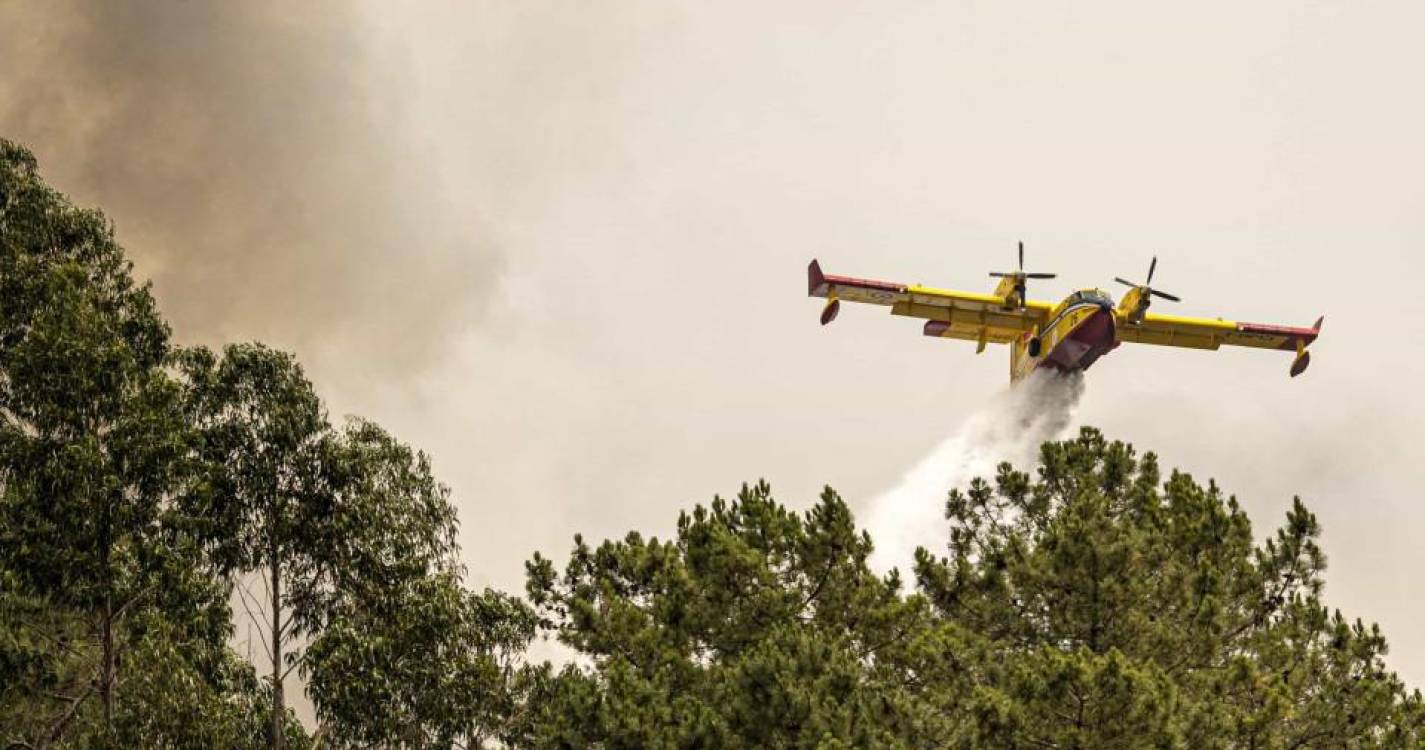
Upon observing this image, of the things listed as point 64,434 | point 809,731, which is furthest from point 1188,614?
point 64,434

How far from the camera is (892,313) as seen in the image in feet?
158

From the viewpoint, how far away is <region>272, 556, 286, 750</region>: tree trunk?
28000 millimetres

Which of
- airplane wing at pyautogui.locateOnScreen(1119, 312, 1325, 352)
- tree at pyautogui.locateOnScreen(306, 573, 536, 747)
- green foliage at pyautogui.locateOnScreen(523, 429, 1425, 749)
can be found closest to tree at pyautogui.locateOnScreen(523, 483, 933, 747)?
green foliage at pyautogui.locateOnScreen(523, 429, 1425, 749)

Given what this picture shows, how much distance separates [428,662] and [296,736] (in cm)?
274

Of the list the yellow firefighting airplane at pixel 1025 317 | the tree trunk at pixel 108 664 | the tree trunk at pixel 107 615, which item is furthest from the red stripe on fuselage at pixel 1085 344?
the tree trunk at pixel 108 664

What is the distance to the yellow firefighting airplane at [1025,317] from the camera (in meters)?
44.8

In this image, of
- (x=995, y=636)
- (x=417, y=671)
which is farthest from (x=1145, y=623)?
(x=417, y=671)

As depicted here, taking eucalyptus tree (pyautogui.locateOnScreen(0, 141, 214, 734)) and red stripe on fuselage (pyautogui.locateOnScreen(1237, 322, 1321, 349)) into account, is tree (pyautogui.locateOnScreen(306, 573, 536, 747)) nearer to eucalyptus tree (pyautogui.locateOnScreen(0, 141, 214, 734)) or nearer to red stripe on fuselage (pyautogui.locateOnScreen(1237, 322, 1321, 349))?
eucalyptus tree (pyautogui.locateOnScreen(0, 141, 214, 734))

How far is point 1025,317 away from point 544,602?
26294 millimetres

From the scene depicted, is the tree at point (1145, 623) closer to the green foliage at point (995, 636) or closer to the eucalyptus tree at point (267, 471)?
the green foliage at point (995, 636)

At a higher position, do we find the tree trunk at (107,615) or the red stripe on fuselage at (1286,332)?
the red stripe on fuselage at (1286,332)

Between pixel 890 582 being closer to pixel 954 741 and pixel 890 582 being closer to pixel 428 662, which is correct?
pixel 954 741

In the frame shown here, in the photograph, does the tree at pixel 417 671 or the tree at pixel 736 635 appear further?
the tree at pixel 417 671

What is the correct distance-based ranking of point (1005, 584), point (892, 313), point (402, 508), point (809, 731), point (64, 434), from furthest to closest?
1. point (892, 313)
2. point (402, 508)
3. point (64, 434)
4. point (1005, 584)
5. point (809, 731)
